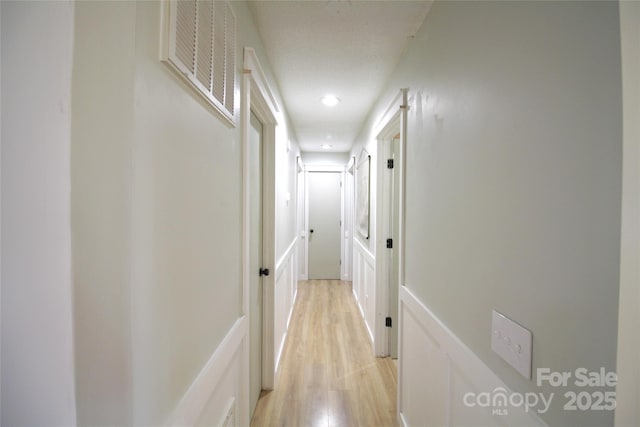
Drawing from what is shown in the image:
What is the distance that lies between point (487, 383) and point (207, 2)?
140 centimetres

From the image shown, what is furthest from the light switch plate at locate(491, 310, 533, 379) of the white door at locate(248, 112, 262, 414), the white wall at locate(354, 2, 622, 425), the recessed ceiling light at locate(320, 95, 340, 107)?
the recessed ceiling light at locate(320, 95, 340, 107)

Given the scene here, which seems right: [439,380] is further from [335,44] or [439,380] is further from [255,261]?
[335,44]

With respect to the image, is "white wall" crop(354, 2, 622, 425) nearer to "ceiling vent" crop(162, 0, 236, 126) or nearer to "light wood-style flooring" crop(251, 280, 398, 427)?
"ceiling vent" crop(162, 0, 236, 126)

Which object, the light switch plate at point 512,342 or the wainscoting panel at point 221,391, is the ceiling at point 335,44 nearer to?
the light switch plate at point 512,342

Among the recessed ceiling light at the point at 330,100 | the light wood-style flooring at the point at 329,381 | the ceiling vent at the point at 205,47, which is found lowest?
the light wood-style flooring at the point at 329,381

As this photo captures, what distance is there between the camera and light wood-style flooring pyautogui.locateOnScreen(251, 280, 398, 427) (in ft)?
5.79

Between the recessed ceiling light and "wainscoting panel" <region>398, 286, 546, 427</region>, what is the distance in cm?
177

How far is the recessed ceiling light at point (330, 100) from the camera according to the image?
2432mm

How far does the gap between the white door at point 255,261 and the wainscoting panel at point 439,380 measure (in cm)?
94

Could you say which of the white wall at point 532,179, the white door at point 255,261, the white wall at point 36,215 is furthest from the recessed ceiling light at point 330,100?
the white wall at point 36,215

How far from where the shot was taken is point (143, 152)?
519 mm

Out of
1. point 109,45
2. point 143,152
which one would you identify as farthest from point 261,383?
point 109,45

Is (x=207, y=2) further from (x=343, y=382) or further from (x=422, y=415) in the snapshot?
(x=343, y=382)

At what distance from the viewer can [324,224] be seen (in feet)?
16.8
